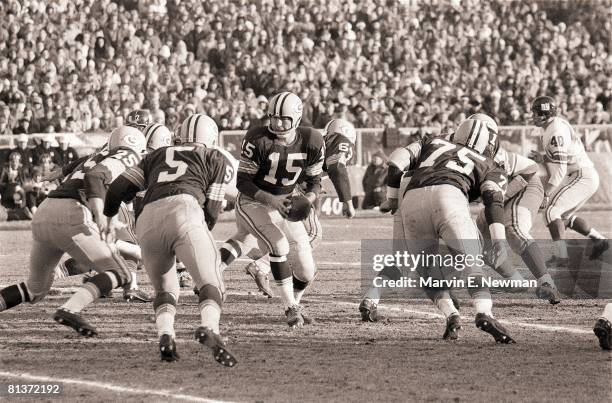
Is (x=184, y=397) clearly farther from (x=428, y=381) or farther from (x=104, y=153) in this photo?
(x=104, y=153)

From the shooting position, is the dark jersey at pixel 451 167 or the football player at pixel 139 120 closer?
the dark jersey at pixel 451 167

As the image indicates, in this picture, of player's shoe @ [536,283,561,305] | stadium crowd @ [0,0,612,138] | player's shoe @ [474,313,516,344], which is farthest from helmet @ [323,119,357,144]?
stadium crowd @ [0,0,612,138]

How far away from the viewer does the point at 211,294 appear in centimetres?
674

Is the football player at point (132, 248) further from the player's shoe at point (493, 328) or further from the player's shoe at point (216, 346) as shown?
the player's shoe at point (493, 328)

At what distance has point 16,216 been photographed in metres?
17.2

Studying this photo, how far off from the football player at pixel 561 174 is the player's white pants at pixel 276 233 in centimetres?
308

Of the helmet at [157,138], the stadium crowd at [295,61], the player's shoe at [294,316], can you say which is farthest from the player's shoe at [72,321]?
the stadium crowd at [295,61]

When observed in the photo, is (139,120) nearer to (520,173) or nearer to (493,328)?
(520,173)

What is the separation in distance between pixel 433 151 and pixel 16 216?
35.0ft

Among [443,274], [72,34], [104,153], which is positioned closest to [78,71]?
[72,34]

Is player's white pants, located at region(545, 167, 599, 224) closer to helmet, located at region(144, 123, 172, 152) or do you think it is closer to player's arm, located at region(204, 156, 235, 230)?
helmet, located at region(144, 123, 172, 152)

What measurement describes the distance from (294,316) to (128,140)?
1.84 metres

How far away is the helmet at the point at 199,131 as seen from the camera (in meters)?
7.32

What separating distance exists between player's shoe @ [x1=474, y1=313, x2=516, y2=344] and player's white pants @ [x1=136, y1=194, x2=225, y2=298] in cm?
182
